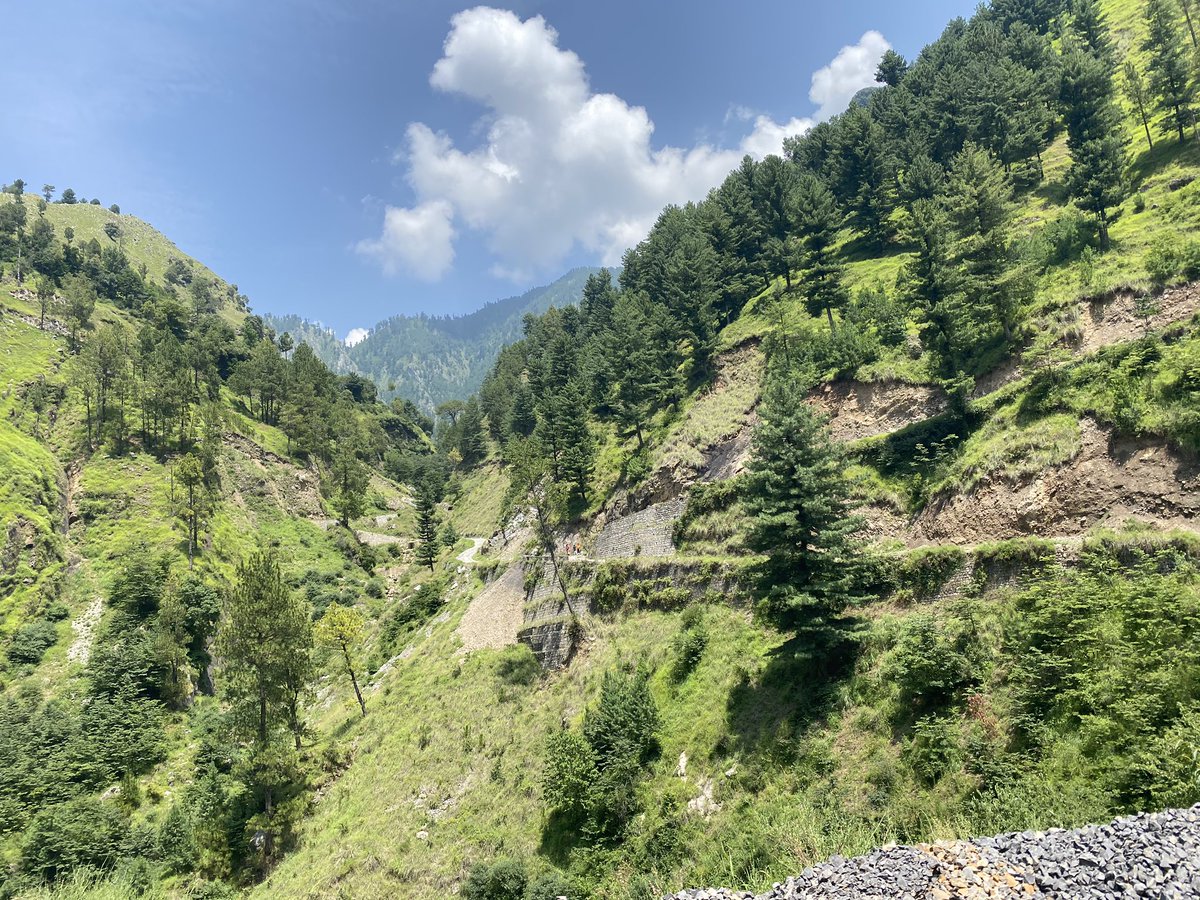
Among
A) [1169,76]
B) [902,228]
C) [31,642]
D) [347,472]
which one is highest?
[1169,76]

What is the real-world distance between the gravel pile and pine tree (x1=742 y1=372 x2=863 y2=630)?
387 inches

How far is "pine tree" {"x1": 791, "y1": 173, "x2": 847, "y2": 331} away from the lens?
5631 cm

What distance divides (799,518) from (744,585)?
32.8 ft

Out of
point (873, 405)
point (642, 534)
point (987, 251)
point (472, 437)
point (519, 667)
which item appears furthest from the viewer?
point (472, 437)

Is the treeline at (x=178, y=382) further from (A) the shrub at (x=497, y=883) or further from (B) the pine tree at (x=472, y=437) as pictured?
(A) the shrub at (x=497, y=883)

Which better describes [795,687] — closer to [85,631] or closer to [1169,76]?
[1169,76]

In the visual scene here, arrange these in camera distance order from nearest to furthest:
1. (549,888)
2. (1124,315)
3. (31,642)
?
(549,888)
(1124,315)
(31,642)

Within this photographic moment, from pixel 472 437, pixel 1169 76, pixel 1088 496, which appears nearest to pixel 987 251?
pixel 1088 496

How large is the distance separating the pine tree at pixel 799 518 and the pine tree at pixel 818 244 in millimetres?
33537

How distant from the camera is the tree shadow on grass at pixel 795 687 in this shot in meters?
23.1

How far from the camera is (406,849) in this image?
3031 cm

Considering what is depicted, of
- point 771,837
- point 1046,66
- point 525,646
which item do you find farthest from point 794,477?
point 1046,66

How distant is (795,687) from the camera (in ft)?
Answer: 82.2

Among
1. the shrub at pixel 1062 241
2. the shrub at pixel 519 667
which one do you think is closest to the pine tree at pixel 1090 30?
the shrub at pixel 1062 241
